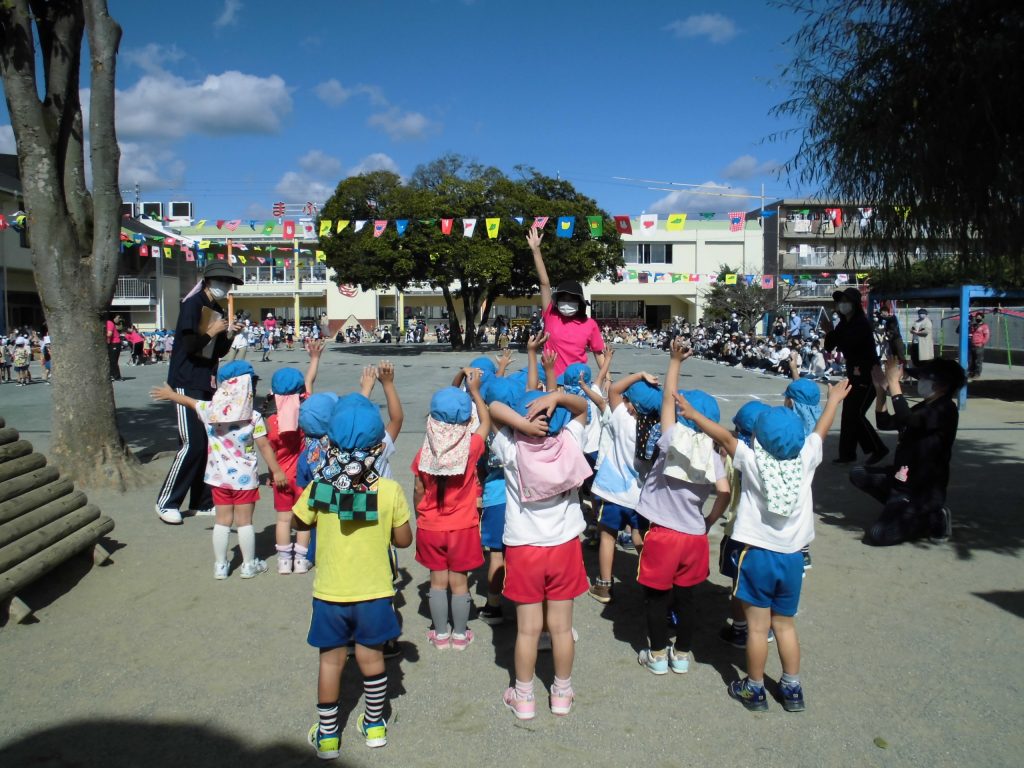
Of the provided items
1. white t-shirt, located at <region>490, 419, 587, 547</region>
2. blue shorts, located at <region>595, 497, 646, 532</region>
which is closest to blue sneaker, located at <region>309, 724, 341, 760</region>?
white t-shirt, located at <region>490, 419, 587, 547</region>

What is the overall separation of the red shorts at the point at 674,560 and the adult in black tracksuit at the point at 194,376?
4.05 metres

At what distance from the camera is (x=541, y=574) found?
3305mm

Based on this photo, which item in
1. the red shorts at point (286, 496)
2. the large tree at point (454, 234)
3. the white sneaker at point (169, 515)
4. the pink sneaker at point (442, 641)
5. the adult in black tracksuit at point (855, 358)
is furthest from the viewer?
the large tree at point (454, 234)

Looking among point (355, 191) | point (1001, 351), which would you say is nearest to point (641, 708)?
point (1001, 351)

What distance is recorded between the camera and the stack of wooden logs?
4.19m

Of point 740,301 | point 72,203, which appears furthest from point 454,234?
point 72,203

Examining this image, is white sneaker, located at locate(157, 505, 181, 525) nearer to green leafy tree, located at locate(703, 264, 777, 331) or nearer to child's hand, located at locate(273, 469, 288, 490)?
child's hand, located at locate(273, 469, 288, 490)

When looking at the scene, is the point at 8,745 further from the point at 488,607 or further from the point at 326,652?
the point at 488,607

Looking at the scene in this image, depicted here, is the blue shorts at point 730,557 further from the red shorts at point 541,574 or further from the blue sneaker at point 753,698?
the red shorts at point 541,574

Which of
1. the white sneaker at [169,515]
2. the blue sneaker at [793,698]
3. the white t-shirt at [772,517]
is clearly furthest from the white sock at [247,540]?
the blue sneaker at [793,698]

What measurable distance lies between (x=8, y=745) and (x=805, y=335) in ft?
75.1

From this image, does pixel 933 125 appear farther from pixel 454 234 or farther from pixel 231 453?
pixel 454 234

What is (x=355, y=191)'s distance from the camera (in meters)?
31.6

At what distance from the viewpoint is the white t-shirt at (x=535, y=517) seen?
3336mm
